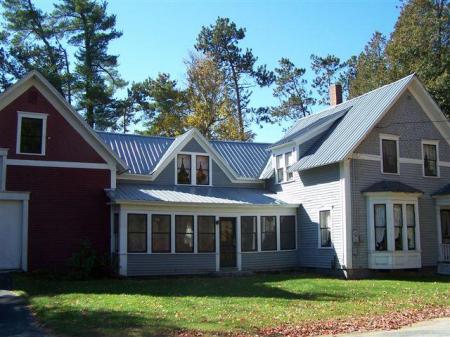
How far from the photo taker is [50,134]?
75.0ft

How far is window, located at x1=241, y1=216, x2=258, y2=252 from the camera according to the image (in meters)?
25.5

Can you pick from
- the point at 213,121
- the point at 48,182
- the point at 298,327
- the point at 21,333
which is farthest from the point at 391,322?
the point at 213,121

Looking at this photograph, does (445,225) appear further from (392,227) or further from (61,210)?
(61,210)

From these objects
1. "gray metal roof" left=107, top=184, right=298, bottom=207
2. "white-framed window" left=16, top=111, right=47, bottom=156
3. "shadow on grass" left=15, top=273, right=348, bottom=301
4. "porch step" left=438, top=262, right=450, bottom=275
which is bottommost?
"shadow on grass" left=15, top=273, right=348, bottom=301

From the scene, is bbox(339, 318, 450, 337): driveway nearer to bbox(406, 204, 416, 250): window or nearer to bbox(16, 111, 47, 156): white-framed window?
bbox(406, 204, 416, 250): window

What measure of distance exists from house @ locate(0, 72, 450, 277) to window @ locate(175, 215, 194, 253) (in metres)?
0.04

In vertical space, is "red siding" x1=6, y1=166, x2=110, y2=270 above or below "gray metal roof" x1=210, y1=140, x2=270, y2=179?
below

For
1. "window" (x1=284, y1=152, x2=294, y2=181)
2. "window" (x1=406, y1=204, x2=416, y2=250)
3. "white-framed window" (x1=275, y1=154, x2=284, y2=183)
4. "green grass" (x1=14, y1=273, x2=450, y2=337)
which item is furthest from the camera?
"white-framed window" (x1=275, y1=154, x2=284, y2=183)

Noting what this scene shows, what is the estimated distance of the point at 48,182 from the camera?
887 inches

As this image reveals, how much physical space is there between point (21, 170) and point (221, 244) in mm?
9066

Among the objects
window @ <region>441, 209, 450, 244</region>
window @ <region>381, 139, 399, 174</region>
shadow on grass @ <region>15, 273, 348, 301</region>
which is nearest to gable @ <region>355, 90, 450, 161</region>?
window @ <region>381, 139, 399, 174</region>

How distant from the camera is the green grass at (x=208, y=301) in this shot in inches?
480

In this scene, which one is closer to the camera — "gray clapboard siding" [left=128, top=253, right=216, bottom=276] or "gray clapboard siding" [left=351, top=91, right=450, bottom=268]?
"gray clapboard siding" [left=128, top=253, right=216, bottom=276]

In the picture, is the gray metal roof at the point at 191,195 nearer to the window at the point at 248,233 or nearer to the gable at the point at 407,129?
the window at the point at 248,233
